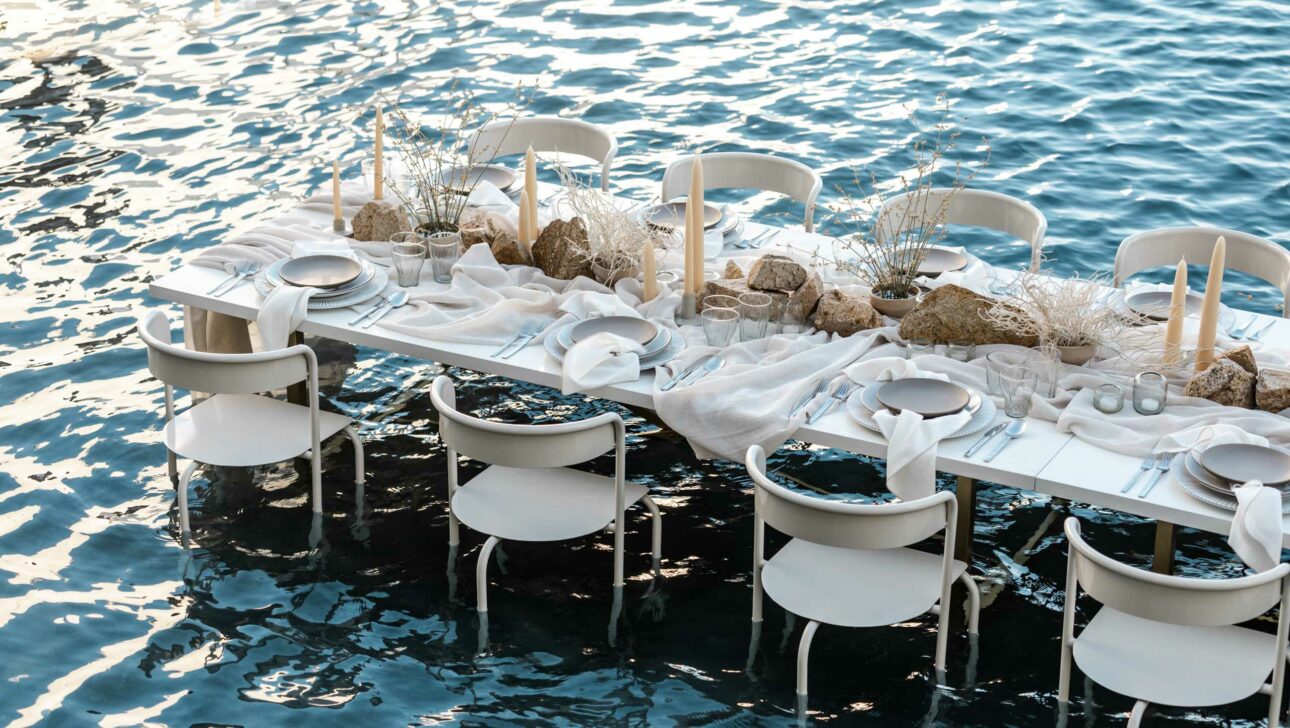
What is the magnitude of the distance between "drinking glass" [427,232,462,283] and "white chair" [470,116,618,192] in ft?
4.49

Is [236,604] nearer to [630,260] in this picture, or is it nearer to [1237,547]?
[630,260]

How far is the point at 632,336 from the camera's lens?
451 centimetres

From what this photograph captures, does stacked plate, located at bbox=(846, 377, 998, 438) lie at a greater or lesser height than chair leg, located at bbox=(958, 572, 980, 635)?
greater

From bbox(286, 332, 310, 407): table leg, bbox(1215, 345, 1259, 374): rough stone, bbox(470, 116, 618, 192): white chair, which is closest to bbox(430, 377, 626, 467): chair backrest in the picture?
bbox(286, 332, 310, 407): table leg

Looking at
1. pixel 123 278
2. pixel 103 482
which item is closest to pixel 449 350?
pixel 103 482

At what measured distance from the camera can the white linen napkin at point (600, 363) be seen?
4297 mm

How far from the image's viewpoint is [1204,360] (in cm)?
424

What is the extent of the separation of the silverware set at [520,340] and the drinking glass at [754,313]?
0.67 metres

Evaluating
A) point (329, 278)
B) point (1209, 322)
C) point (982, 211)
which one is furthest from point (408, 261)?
point (1209, 322)

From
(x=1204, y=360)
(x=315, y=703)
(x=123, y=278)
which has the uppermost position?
(x=1204, y=360)

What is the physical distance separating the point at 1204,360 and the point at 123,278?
185 inches

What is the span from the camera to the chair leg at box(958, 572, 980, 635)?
405 centimetres

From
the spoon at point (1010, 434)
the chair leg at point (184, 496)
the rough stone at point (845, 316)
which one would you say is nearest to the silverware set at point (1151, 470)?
the spoon at point (1010, 434)

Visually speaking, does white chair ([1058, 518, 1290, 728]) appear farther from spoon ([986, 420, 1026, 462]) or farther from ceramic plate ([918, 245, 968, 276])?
ceramic plate ([918, 245, 968, 276])
